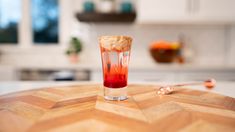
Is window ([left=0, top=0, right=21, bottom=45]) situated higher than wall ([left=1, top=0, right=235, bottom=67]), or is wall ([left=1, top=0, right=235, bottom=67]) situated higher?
window ([left=0, top=0, right=21, bottom=45])

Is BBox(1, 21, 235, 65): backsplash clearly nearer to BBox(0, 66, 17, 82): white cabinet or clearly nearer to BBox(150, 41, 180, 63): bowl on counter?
BBox(150, 41, 180, 63): bowl on counter

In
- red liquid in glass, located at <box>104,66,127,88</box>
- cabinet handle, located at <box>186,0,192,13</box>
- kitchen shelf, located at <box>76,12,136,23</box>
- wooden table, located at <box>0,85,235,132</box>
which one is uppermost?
cabinet handle, located at <box>186,0,192,13</box>

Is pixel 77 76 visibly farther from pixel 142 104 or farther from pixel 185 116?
pixel 185 116

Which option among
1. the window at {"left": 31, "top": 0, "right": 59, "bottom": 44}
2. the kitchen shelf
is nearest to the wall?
the window at {"left": 31, "top": 0, "right": 59, "bottom": 44}

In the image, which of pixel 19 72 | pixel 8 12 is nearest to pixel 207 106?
pixel 19 72

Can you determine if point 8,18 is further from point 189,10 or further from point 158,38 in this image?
point 189,10

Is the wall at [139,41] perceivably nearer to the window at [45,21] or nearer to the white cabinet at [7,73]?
the window at [45,21]

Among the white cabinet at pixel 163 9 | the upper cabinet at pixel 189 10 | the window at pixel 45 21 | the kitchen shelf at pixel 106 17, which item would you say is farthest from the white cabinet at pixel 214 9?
the window at pixel 45 21
